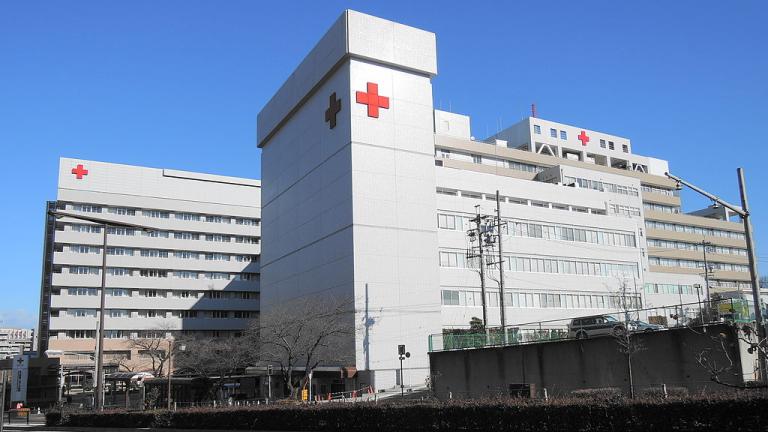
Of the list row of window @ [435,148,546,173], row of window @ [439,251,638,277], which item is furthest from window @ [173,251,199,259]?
row of window @ [439,251,638,277]

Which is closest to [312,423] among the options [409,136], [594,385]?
[594,385]

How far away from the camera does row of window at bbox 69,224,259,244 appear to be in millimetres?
101438

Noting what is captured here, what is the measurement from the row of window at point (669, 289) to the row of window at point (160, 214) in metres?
62.8

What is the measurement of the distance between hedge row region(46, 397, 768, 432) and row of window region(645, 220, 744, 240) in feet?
300

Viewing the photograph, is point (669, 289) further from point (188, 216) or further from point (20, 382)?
point (20, 382)

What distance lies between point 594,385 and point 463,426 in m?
14.3

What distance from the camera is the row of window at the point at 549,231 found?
70562mm

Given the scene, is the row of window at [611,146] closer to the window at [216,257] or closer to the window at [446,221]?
the window at [446,221]

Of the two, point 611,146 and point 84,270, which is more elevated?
point 611,146

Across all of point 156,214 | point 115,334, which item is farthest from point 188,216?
point 115,334

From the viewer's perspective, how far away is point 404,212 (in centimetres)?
6619

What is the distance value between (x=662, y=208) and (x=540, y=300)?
49.1m

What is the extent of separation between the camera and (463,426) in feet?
70.1

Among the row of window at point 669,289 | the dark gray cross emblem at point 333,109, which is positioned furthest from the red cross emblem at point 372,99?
the row of window at point 669,289
